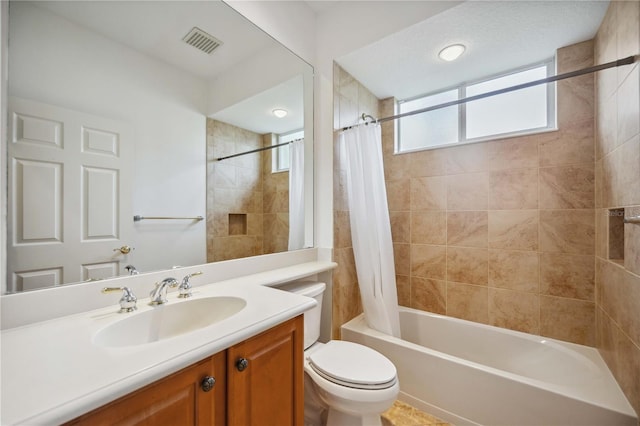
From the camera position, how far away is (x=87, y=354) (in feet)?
2.07

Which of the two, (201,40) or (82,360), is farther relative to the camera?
(201,40)

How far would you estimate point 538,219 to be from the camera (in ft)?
5.76

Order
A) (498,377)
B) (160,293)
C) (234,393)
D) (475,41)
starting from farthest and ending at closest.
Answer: (475,41), (498,377), (160,293), (234,393)

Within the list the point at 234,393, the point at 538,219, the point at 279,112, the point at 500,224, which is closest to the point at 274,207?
the point at 279,112

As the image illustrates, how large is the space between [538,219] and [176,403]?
2.21 meters

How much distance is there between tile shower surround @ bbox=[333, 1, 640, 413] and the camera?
3.94 feet

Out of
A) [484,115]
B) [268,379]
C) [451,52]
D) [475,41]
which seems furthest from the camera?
[484,115]

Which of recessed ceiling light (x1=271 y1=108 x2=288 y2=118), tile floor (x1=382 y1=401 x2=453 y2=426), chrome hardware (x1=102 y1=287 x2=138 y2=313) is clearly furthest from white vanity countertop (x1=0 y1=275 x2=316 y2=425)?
recessed ceiling light (x1=271 y1=108 x2=288 y2=118)

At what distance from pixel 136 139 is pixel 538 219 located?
7.91 ft

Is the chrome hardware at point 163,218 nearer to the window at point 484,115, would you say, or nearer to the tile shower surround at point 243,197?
the tile shower surround at point 243,197

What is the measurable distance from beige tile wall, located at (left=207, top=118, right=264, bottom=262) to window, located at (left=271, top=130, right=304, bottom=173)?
13cm

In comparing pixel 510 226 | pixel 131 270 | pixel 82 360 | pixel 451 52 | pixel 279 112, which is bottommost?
pixel 82 360

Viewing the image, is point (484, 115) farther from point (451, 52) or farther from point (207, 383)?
point (207, 383)

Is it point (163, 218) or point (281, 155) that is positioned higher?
point (281, 155)
